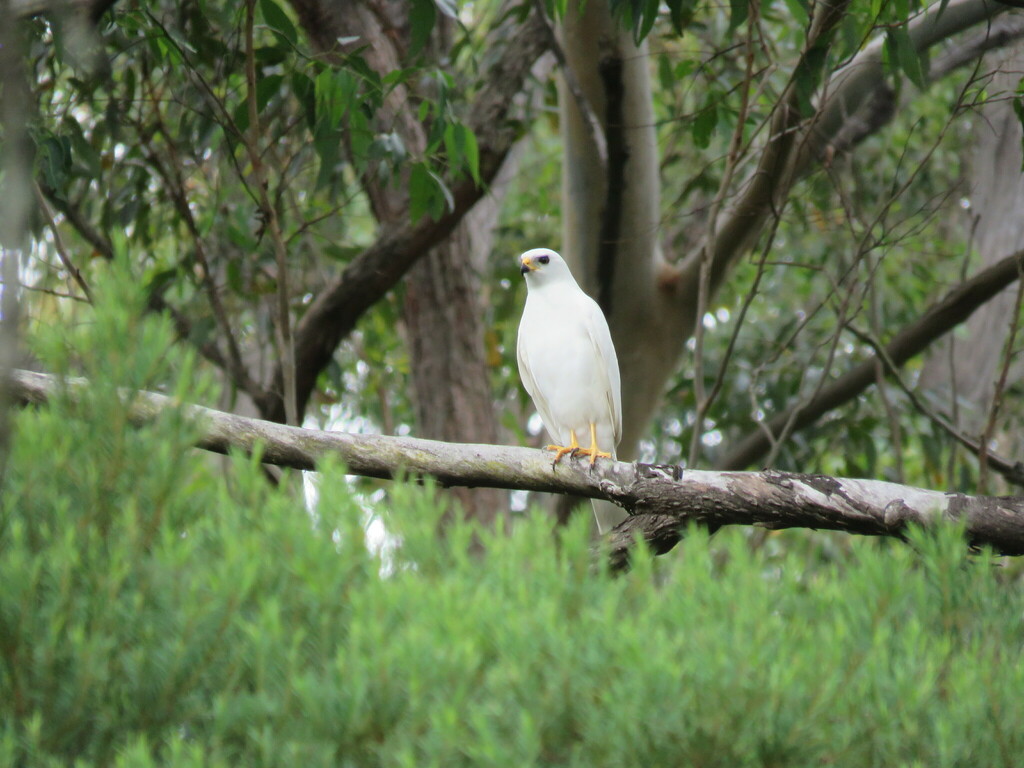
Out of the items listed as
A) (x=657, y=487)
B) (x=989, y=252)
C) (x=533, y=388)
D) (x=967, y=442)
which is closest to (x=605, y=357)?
(x=533, y=388)

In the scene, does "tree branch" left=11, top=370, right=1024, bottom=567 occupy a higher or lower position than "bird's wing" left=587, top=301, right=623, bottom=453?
lower

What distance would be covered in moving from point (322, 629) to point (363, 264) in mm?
3535

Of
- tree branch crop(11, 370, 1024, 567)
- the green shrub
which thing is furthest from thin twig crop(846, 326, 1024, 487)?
the green shrub

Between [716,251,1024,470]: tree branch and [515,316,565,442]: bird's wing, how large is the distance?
3.24ft

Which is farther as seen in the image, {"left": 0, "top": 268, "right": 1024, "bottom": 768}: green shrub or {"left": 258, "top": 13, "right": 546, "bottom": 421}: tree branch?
{"left": 258, "top": 13, "right": 546, "bottom": 421}: tree branch

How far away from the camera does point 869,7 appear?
12.6ft

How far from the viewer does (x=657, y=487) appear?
7.83 ft

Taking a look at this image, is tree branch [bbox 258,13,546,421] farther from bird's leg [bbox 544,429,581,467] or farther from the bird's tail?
the bird's tail

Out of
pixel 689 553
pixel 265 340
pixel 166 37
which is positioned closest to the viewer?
pixel 689 553

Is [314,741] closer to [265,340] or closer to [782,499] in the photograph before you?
[782,499]

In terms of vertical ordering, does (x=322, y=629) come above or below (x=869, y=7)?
below

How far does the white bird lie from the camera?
159 inches

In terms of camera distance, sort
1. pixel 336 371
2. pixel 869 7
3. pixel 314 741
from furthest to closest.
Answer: pixel 336 371 → pixel 869 7 → pixel 314 741

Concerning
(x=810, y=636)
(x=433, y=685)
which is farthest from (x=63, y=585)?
(x=810, y=636)
